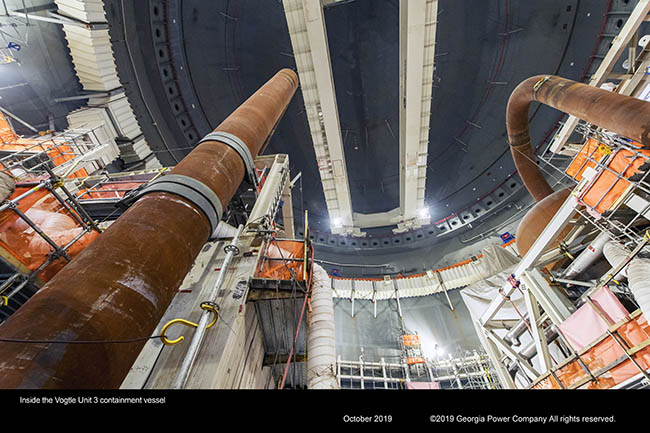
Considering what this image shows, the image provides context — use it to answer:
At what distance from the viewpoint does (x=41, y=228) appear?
3902 mm

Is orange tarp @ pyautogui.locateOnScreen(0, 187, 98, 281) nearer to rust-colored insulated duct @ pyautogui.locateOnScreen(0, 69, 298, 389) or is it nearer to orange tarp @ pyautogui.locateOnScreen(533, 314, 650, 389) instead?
rust-colored insulated duct @ pyautogui.locateOnScreen(0, 69, 298, 389)

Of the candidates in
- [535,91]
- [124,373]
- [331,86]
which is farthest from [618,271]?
[331,86]

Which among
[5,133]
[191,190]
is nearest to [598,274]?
[191,190]

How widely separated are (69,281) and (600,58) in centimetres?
1454

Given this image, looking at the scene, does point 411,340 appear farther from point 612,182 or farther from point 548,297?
point 612,182

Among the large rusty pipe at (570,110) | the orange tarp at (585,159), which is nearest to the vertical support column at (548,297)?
the orange tarp at (585,159)

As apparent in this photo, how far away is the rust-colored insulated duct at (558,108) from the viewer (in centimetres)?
383

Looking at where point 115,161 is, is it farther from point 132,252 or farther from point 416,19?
point 416,19

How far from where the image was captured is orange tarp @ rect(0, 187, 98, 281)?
11.3ft

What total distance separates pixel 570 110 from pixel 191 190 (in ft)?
25.5

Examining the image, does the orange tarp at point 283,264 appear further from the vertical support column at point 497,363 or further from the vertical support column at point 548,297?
the vertical support column at point 497,363

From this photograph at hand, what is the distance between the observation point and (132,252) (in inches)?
87.0

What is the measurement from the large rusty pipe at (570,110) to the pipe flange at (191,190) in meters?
6.48
